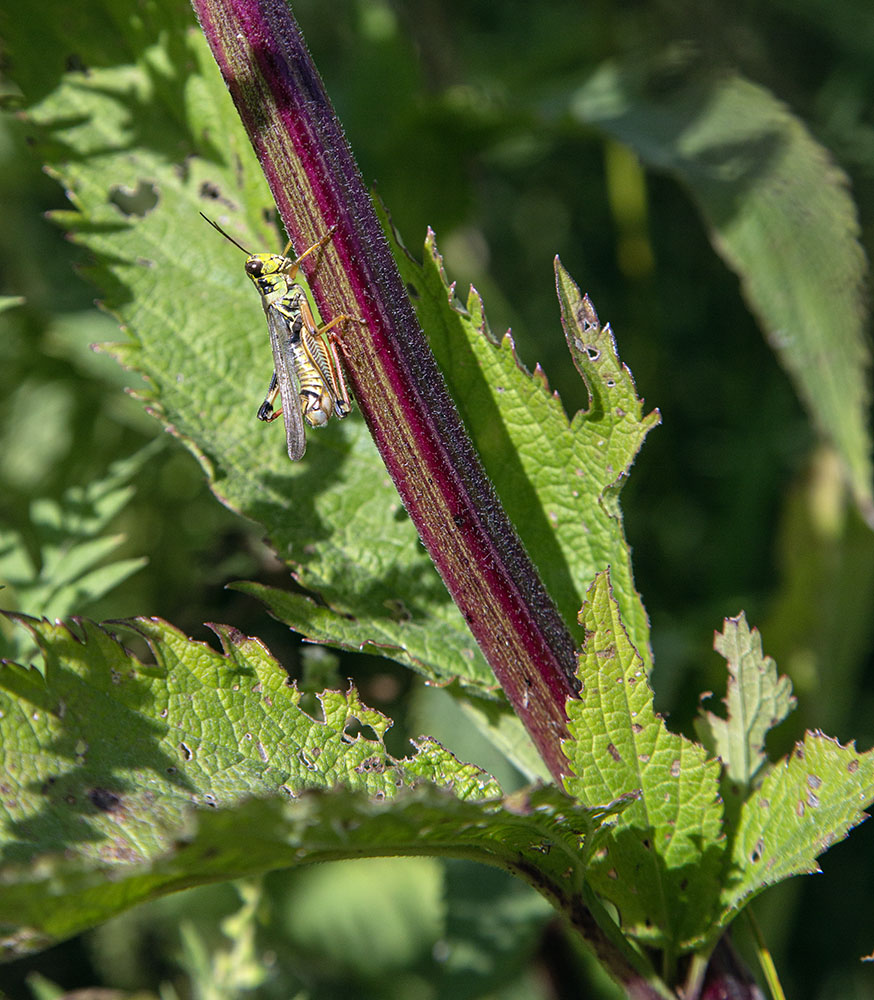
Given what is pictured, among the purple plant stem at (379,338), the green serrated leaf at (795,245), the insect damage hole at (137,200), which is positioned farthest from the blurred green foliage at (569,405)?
the purple plant stem at (379,338)

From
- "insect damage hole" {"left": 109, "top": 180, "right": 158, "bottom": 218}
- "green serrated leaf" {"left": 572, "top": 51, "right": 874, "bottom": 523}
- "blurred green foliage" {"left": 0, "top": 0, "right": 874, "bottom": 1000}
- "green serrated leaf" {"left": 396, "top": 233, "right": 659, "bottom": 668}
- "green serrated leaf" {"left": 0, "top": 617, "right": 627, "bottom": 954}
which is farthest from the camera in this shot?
"insect damage hole" {"left": 109, "top": 180, "right": 158, "bottom": 218}

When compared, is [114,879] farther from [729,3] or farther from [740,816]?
[729,3]

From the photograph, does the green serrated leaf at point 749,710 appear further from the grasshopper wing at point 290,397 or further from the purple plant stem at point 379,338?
the grasshopper wing at point 290,397

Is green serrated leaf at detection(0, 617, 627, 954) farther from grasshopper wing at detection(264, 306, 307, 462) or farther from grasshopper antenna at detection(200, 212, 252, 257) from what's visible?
grasshopper antenna at detection(200, 212, 252, 257)

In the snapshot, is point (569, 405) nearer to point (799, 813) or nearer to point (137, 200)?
point (137, 200)

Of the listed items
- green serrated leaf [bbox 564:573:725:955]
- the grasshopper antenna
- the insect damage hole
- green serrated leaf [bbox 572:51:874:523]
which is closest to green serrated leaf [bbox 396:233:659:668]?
green serrated leaf [bbox 564:573:725:955]

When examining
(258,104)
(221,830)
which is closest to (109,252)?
(258,104)

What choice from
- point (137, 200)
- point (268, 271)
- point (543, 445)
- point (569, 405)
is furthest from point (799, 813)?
point (137, 200)
